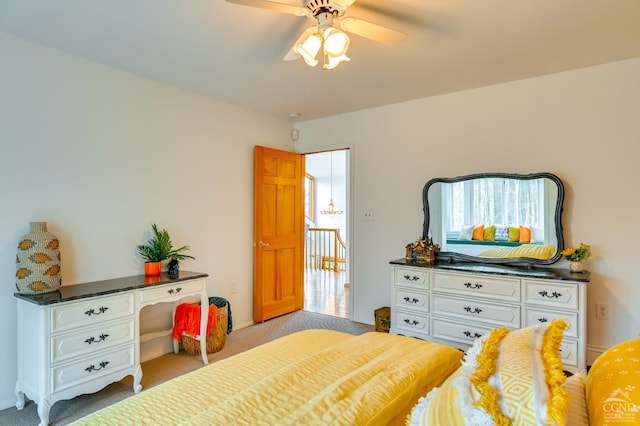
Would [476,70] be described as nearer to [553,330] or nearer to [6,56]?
[553,330]

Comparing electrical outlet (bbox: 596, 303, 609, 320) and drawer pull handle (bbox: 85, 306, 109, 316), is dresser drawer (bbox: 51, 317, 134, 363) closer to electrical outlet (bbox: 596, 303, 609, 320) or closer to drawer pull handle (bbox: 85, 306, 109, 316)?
drawer pull handle (bbox: 85, 306, 109, 316)

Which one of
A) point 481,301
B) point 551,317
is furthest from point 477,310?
point 551,317

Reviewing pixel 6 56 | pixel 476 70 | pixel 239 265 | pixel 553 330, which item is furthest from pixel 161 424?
pixel 476 70

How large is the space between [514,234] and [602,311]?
34.8 inches

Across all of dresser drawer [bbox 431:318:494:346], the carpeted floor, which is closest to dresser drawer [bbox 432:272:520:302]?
dresser drawer [bbox 431:318:494:346]

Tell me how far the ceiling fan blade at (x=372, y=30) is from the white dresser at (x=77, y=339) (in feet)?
7.38

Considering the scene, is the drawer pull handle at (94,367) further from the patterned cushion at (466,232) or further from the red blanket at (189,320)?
the patterned cushion at (466,232)

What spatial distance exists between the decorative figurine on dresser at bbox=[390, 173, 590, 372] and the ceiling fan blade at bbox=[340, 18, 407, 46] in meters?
1.93

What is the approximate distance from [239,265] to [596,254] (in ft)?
11.2

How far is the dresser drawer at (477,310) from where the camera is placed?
2.79m

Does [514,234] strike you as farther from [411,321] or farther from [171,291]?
[171,291]

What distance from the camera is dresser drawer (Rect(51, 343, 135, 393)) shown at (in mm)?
2184

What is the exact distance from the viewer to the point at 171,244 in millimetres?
3297

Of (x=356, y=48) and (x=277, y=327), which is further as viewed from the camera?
(x=277, y=327)
